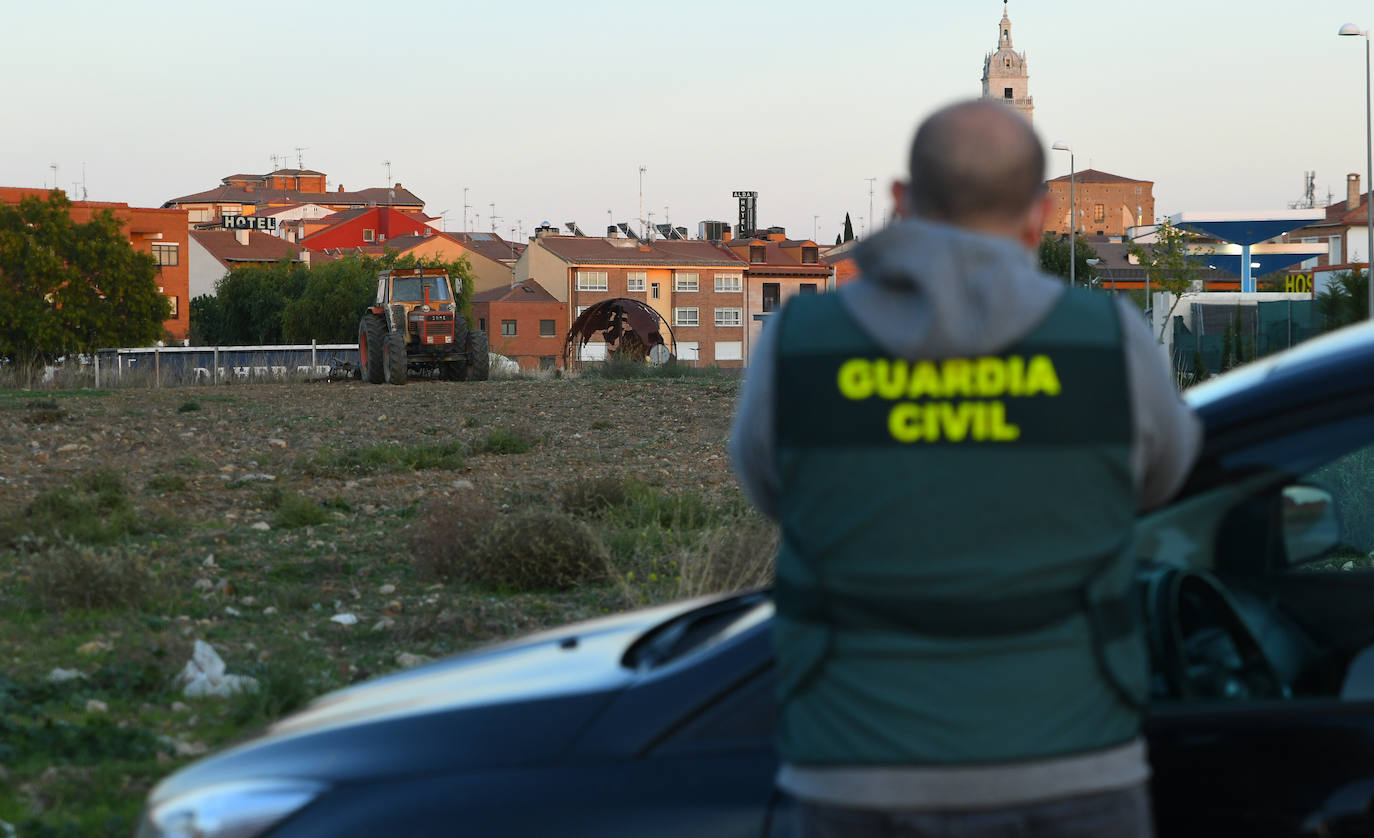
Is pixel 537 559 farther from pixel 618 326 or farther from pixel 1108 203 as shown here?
pixel 1108 203

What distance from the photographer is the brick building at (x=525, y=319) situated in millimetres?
84750

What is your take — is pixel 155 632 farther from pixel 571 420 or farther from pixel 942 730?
pixel 571 420

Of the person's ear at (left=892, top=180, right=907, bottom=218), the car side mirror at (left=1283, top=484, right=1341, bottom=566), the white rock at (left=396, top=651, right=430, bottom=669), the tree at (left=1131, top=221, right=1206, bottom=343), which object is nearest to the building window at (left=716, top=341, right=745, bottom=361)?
the tree at (left=1131, top=221, right=1206, bottom=343)

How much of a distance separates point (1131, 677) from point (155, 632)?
6.31 m

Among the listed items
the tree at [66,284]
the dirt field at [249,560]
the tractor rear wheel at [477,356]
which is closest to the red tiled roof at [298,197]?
the tree at [66,284]

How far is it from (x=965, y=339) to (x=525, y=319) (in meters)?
84.7

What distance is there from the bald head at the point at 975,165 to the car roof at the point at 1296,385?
65 cm

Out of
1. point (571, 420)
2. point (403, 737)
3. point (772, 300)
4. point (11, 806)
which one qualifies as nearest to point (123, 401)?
point (571, 420)

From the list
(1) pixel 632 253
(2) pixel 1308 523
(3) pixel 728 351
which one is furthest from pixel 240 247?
(2) pixel 1308 523

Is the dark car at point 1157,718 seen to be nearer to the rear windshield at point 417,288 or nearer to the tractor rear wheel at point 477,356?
the rear windshield at point 417,288

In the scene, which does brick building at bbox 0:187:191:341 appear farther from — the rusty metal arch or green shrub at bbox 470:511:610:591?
green shrub at bbox 470:511:610:591

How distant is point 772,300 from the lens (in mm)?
94438

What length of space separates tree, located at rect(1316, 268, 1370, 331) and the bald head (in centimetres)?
2796

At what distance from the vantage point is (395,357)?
99.2 feet
